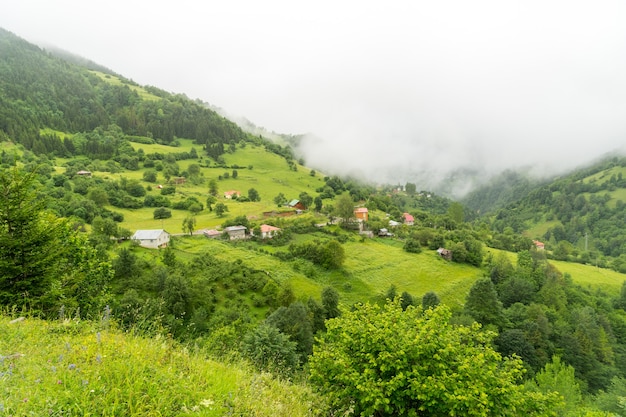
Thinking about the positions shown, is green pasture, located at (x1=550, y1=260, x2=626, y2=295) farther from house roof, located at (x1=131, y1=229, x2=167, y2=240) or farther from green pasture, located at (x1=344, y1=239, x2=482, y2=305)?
house roof, located at (x1=131, y1=229, x2=167, y2=240)

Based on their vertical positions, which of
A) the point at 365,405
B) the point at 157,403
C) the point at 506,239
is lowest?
the point at 506,239

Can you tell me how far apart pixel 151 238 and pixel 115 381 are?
55275 millimetres

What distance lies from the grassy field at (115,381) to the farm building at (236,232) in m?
59.7

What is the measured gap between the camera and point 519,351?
A: 4547 cm

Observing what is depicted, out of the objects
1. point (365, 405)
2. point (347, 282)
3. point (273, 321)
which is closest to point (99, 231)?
point (273, 321)

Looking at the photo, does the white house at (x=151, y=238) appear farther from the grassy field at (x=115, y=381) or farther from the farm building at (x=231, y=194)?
the grassy field at (x=115, y=381)

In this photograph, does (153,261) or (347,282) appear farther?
(347,282)

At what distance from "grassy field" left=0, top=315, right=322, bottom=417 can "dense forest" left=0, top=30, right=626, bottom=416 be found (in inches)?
52.5

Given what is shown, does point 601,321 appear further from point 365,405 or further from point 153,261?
point 153,261

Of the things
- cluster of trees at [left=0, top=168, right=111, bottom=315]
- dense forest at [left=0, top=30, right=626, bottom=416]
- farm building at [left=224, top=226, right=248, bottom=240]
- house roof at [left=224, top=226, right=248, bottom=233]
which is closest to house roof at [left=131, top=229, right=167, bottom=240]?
dense forest at [left=0, top=30, right=626, bottom=416]

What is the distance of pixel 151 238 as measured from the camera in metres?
54.4

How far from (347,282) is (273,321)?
24.2 metres

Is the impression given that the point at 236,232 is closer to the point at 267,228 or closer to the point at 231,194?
the point at 267,228

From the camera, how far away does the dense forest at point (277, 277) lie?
33.2 ft
